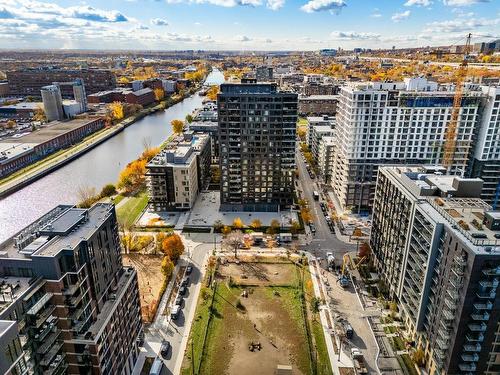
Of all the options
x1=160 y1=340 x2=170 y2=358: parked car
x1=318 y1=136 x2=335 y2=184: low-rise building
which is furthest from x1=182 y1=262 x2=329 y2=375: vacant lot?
x1=318 y1=136 x2=335 y2=184: low-rise building

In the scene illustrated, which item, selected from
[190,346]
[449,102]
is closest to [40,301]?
[190,346]

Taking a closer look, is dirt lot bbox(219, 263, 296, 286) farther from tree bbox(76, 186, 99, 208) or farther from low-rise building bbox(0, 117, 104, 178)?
low-rise building bbox(0, 117, 104, 178)

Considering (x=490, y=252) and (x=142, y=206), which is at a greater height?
(x=490, y=252)

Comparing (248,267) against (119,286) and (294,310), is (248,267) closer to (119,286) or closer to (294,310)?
(294,310)

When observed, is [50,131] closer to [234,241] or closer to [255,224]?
[255,224]

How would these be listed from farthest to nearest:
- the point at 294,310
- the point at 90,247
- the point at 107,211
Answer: the point at 294,310, the point at 107,211, the point at 90,247
